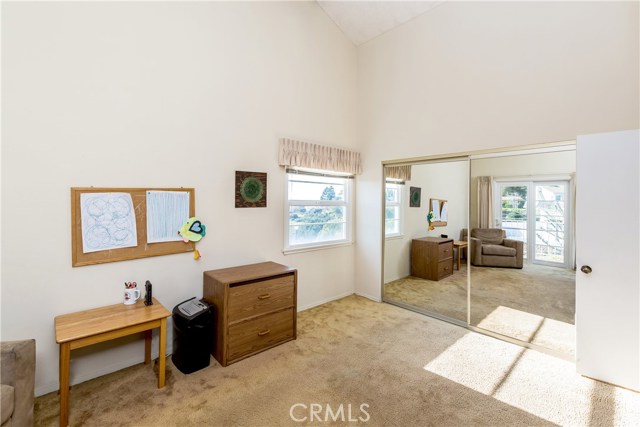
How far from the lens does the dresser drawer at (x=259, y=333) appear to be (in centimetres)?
246

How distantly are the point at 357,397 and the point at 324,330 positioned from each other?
3.53 feet

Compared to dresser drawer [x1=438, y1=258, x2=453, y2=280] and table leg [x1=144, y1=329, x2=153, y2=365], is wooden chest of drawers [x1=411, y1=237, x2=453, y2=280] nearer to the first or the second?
dresser drawer [x1=438, y1=258, x2=453, y2=280]

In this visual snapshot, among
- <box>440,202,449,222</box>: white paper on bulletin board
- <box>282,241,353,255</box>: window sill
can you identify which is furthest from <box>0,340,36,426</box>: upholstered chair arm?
<box>440,202,449,222</box>: white paper on bulletin board

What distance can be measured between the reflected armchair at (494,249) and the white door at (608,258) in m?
1.00

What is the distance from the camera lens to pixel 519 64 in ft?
8.90

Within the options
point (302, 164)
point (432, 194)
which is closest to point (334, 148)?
point (302, 164)

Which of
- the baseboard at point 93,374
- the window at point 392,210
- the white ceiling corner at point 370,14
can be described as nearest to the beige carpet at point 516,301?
the window at point 392,210

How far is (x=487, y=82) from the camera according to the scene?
2918mm

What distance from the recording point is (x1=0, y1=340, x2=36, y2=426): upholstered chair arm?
146cm

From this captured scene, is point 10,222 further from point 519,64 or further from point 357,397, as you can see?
point 519,64

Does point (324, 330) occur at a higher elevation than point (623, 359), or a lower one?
lower

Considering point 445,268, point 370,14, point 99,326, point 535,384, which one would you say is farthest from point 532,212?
point 99,326

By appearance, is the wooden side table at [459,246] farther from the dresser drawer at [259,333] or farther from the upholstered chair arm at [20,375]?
the upholstered chair arm at [20,375]

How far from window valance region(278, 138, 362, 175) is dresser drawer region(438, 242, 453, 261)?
5.03 ft
